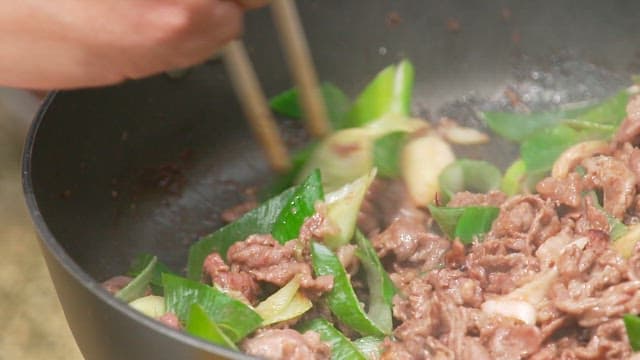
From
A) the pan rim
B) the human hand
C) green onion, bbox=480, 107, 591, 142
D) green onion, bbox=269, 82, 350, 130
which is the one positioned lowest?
green onion, bbox=480, 107, 591, 142

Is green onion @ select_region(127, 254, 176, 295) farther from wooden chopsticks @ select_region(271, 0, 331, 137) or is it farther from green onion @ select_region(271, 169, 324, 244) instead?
wooden chopsticks @ select_region(271, 0, 331, 137)

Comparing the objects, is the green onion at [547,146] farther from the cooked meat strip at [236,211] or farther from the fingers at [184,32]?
the fingers at [184,32]

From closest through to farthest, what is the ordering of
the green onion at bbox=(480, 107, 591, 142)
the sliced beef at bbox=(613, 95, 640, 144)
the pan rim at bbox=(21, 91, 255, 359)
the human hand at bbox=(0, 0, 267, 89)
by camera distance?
1. the pan rim at bbox=(21, 91, 255, 359)
2. the human hand at bbox=(0, 0, 267, 89)
3. the sliced beef at bbox=(613, 95, 640, 144)
4. the green onion at bbox=(480, 107, 591, 142)

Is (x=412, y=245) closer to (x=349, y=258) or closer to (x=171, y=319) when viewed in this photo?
(x=349, y=258)

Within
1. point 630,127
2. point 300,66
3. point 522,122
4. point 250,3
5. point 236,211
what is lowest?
point 236,211

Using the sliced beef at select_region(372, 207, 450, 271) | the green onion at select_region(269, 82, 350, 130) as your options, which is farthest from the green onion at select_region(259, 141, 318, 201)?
the sliced beef at select_region(372, 207, 450, 271)

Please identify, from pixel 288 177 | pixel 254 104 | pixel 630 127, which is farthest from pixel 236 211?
pixel 630 127
